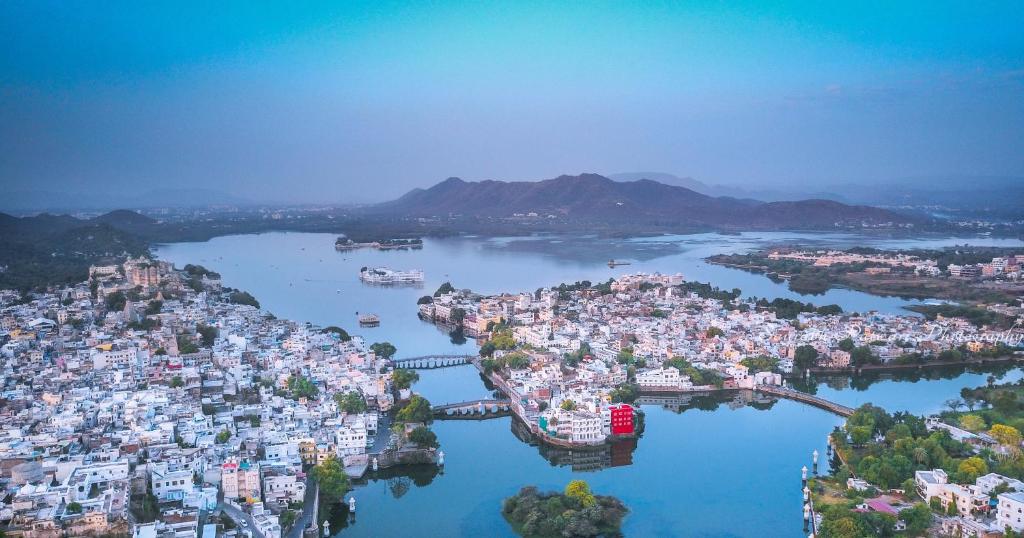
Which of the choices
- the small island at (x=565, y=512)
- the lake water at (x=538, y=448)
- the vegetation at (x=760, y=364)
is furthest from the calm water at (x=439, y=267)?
the small island at (x=565, y=512)

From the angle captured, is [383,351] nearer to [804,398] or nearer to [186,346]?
[186,346]

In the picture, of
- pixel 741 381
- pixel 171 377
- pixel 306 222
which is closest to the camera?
pixel 171 377

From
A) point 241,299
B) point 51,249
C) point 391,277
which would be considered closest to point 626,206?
point 391,277

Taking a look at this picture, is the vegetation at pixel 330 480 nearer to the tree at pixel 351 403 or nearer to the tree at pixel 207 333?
the tree at pixel 351 403

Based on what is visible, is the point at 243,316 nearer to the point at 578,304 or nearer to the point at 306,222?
the point at 578,304

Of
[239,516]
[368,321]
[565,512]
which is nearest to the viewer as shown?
[239,516]

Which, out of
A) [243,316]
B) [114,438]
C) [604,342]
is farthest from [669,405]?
[243,316]

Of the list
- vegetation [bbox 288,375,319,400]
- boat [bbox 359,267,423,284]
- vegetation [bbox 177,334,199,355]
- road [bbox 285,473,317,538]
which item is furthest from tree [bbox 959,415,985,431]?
boat [bbox 359,267,423,284]
